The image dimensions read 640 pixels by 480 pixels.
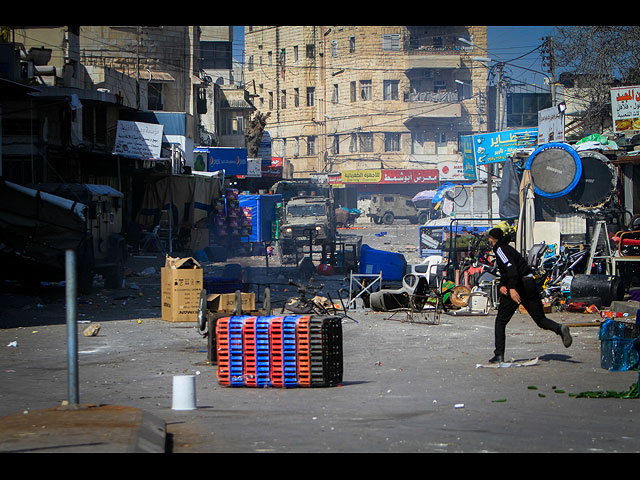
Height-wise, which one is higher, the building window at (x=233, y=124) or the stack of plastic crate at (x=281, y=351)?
the building window at (x=233, y=124)

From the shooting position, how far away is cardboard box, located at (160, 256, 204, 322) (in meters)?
15.2

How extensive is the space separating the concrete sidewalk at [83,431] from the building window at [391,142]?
67.6 metres

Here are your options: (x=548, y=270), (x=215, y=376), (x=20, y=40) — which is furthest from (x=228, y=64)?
(x=215, y=376)

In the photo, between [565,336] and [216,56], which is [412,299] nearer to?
[565,336]

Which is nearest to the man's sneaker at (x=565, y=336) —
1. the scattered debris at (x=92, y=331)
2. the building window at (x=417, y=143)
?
the scattered debris at (x=92, y=331)

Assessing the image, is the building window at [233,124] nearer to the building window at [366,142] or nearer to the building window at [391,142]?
the building window at [366,142]

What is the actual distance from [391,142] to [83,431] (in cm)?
6879

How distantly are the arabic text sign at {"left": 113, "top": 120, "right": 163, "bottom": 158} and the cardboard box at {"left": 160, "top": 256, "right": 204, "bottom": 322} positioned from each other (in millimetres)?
13316

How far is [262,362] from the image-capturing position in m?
9.10

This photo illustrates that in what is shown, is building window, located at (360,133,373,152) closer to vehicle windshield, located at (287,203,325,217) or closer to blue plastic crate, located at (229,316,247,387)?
vehicle windshield, located at (287,203,325,217)

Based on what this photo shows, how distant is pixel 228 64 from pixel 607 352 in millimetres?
64466

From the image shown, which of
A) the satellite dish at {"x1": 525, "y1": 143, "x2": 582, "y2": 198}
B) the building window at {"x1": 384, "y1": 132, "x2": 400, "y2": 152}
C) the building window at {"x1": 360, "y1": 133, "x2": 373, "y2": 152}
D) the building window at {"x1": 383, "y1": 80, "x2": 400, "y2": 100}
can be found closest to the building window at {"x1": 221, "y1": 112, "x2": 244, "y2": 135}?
the building window at {"x1": 360, "y1": 133, "x2": 373, "y2": 152}

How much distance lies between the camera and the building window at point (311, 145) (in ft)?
260
